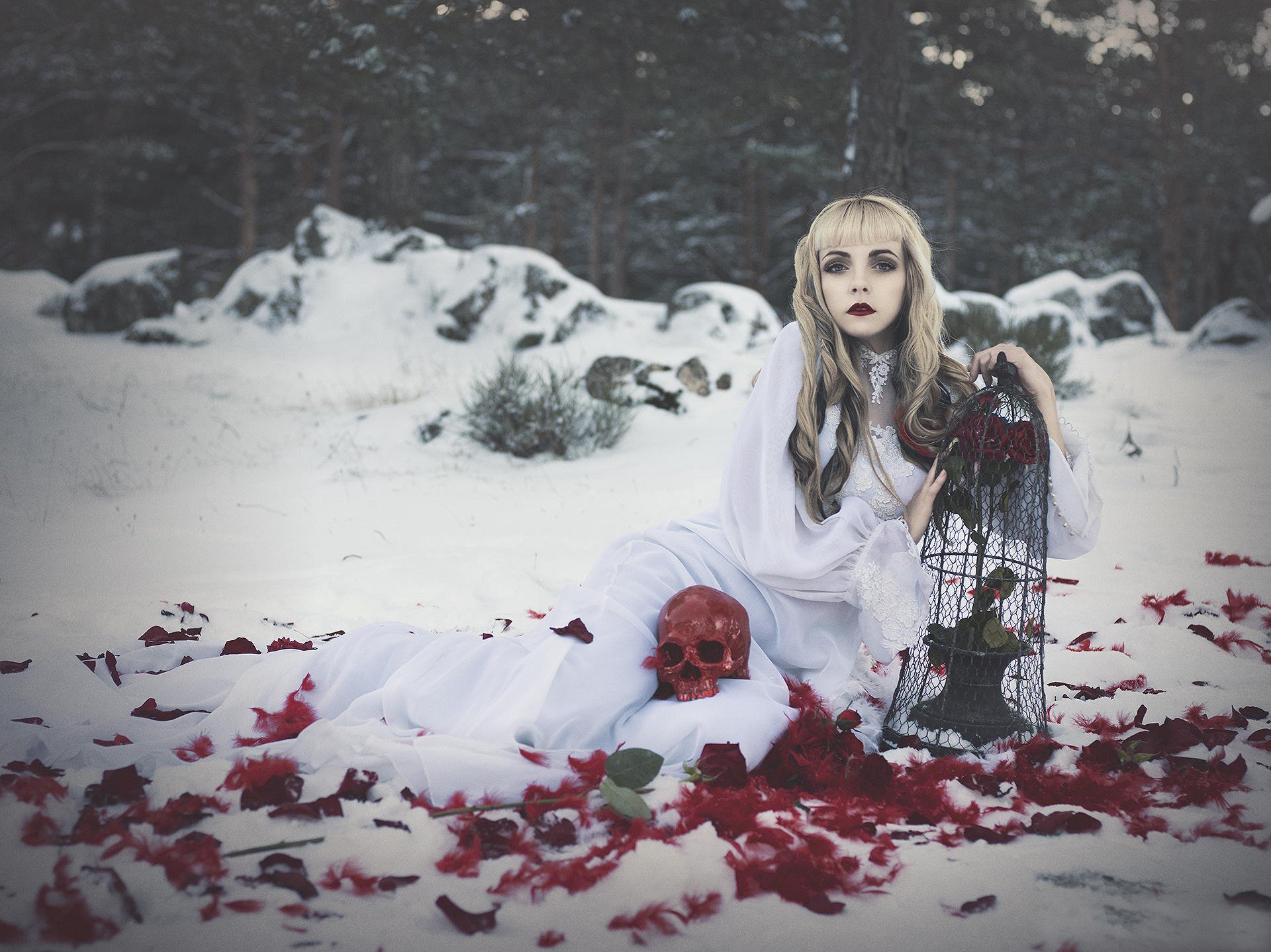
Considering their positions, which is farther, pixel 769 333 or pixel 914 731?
pixel 769 333

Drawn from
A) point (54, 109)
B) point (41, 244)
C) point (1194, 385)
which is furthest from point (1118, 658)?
point (41, 244)

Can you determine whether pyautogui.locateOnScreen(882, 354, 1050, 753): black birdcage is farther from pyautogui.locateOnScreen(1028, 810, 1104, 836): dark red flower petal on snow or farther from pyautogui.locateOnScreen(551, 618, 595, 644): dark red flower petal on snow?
pyautogui.locateOnScreen(551, 618, 595, 644): dark red flower petal on snow

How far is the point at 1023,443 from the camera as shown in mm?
2430

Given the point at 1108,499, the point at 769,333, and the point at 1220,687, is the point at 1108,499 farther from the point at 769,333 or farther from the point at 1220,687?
the point at 769,333

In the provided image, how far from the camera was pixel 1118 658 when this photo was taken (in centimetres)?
337

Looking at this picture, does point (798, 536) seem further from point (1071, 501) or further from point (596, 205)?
point (596, 205)

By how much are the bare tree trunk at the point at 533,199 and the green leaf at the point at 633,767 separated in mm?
15250

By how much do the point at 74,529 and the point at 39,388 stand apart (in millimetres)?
5327

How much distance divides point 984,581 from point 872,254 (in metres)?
1.00

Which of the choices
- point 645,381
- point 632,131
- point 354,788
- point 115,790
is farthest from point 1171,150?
point 115,790

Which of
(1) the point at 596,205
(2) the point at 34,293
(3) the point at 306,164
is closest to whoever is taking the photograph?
(2) the point at 34,293

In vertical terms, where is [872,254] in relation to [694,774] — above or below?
above

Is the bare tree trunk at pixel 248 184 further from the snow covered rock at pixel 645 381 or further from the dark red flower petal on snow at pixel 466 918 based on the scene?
the dark red flower petal on snow at pixel 466 918

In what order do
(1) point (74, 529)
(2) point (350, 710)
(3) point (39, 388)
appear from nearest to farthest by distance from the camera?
(2) point (350, 710) → (1) point (74, 529) → (3) point (39, 388)
